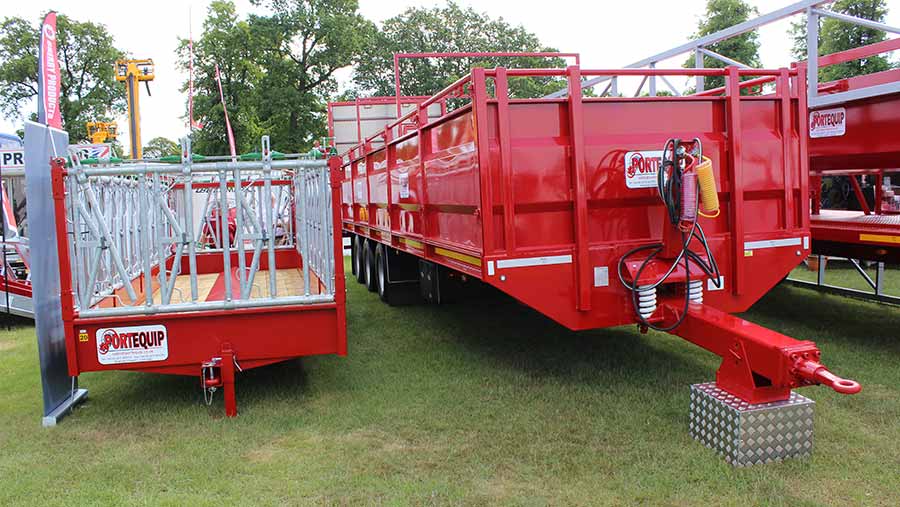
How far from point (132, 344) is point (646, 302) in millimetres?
3577

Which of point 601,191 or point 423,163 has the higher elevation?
point 423,163

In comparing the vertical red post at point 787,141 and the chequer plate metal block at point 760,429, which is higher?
the vertical red post at point 787,141

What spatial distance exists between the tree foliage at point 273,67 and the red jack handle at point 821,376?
32252mm

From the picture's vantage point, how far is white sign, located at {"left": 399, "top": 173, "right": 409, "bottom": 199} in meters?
7.06

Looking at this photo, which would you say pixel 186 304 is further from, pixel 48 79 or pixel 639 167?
pixel 639 167

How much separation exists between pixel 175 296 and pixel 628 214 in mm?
3844

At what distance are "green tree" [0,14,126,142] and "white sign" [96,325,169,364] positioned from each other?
39.5 m

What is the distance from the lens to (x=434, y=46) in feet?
141

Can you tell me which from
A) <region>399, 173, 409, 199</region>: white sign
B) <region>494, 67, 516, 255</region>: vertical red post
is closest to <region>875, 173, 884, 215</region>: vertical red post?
<region>494, 67, 516, 255</region>: vertical red post

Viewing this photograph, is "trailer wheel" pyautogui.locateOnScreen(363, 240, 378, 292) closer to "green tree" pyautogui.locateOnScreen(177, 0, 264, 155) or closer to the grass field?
the grass field

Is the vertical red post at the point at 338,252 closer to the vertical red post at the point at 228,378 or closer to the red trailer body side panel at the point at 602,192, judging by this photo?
the vertical red post at the point at 228,378

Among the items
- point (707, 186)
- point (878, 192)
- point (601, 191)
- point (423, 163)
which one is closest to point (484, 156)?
point (601, 191)

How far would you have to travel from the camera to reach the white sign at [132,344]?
4977 millimetres

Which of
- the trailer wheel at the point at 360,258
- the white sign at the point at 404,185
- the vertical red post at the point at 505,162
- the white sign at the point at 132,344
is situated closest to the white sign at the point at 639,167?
the vertical red post at the point at 505,162
